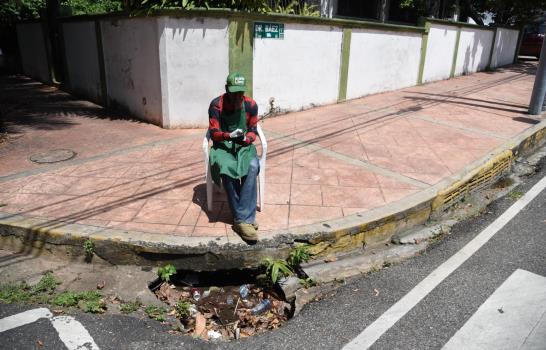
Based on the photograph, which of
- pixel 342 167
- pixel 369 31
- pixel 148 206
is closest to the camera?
pixel 148 206

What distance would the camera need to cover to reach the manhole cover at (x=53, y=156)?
6055 mm

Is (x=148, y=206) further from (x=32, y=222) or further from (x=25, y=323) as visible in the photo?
(x=25, y=323)

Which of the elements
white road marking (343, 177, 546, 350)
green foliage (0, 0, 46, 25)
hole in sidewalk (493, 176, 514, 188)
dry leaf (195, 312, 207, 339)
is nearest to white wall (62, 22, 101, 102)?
green foliage (0, 0, 46, 25)

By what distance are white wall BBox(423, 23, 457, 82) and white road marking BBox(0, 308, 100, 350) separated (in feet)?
43.9

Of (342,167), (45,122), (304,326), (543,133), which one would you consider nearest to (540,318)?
(304,326)

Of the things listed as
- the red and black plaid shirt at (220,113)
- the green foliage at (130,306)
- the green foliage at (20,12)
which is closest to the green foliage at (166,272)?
the green foliage at (130,306)

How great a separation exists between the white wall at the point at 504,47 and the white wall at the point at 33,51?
59.9ft

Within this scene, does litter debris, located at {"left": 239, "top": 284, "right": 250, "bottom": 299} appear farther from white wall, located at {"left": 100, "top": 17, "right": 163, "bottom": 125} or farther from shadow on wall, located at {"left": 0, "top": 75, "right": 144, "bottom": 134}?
shadow on wall, located at {"left": 0, "top": 75, "right": 144, "bottom": 134}

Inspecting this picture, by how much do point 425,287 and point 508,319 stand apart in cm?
64

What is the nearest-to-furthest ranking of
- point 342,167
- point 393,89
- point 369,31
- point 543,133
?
point 342,167 < point 543,133 < point 369,31 < point 393,89

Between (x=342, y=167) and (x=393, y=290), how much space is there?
2.54m

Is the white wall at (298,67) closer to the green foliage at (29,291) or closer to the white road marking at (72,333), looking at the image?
the green foliage at (29,291)

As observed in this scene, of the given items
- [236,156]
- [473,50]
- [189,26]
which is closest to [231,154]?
[236,156]

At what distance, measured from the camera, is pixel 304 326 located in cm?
313
